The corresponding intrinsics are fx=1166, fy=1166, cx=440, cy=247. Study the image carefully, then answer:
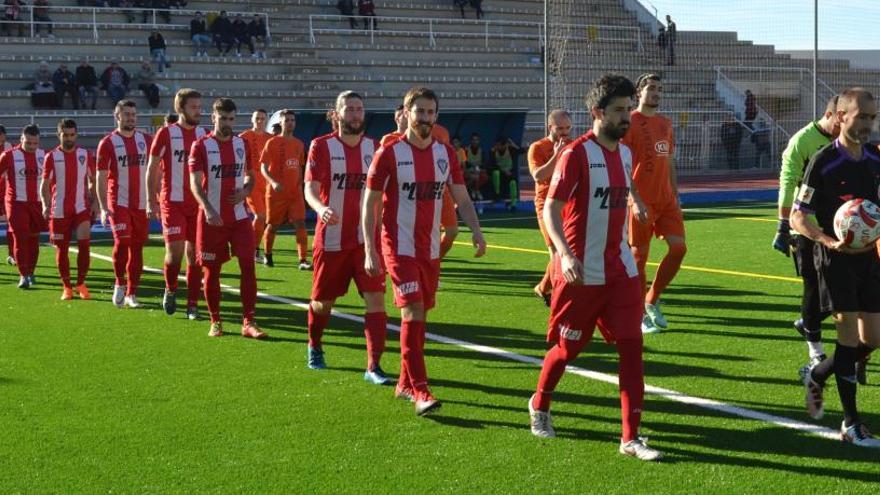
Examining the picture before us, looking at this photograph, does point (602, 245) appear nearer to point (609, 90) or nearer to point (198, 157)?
point (609, 90)

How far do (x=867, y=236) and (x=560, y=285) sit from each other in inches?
61.0

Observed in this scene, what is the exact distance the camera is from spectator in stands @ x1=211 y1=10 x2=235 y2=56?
1241 inches

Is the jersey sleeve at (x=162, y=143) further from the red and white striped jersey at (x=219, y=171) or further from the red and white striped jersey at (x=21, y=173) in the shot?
the red and white striped jersey at (x=21, y=173)

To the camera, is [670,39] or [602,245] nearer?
[602,245]

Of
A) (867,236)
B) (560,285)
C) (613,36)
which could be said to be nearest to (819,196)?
(867,236)

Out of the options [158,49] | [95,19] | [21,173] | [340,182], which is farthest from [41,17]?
[340,182]

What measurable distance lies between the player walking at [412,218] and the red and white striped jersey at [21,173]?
793cm

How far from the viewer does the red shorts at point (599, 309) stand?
586 cm

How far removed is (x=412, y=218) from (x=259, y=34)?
2680cm

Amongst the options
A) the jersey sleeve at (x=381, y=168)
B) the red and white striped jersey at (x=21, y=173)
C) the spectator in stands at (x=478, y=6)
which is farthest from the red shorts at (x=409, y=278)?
the spectator in stands at (x=478, y=6)

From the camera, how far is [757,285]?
1238cm

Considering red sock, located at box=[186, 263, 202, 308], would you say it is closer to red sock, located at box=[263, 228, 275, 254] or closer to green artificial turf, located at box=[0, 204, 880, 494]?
green artificial turf, located at box=[0, 204, 880, 494]

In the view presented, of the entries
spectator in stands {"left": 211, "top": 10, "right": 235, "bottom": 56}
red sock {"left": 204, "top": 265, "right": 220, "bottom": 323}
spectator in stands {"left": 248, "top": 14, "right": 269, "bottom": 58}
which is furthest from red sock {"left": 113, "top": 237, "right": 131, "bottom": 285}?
spectator in stands {"left": 248, "top": 14, "right": 269, "bottom": 58}

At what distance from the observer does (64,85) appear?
90.1 feet
